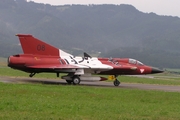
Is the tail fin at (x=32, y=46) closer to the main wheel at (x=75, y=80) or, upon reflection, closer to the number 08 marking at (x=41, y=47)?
the number 08 marking at (x=41, y=47)

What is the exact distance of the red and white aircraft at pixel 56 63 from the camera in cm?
2802

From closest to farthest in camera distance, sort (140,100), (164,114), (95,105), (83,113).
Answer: (83,113), (164,114), (95,105), (140,100)

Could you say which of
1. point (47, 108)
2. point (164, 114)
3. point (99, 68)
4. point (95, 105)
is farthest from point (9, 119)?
point (99, 68)

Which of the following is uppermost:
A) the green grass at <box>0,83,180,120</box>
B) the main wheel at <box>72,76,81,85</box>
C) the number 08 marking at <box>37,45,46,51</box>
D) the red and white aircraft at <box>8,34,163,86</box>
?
the number 08 marking at <box>37,45,46,51</box>

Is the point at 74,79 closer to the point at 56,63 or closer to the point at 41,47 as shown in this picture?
the point at 56,63

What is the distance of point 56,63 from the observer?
1135 inches

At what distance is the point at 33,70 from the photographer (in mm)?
28781

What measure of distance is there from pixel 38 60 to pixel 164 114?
15.7 meters

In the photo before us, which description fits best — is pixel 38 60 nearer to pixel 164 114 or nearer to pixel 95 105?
pixel 95 105

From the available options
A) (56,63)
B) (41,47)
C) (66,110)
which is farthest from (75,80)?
(66,110)

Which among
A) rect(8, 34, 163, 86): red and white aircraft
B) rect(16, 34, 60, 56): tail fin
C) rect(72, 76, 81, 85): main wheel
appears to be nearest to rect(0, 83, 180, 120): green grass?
rect(8, 34, 163, 86): red and white aircraft

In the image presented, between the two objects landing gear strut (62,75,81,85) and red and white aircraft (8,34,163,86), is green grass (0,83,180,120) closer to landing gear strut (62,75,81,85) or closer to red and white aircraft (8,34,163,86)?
red and white aircraft (8,34,163,86)

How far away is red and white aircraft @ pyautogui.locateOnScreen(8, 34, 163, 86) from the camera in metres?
28.0

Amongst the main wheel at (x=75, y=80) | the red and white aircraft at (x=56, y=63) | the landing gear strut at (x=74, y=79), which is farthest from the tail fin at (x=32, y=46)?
the main wheel at (x=75, y=80)
